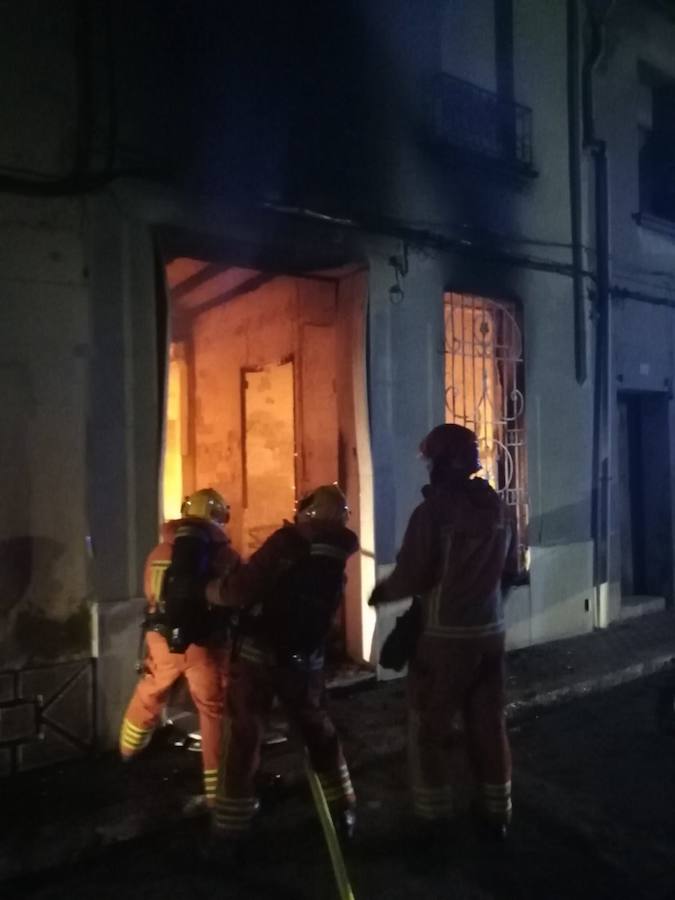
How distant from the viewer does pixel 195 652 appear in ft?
14.4

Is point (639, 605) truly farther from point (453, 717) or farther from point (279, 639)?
point (279, 639)

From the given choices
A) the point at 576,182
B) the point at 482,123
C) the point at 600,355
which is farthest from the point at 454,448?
the point at 576,182

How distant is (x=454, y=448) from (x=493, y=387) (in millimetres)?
3633

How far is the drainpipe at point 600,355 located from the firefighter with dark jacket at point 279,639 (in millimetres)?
5117

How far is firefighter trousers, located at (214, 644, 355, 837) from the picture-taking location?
388 cm

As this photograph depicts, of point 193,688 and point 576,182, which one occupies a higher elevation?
point 576,182

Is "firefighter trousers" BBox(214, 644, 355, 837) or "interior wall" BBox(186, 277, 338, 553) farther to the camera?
"interior wall" BBox(186, 277, 338, 553)

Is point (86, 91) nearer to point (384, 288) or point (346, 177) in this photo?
point (346, 177)

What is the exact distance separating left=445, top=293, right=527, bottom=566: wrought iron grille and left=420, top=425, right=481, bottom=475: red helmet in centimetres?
316

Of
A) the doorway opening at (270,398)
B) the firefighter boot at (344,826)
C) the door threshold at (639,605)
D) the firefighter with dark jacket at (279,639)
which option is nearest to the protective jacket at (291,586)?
the firefighter with dark jacket at (279,639)

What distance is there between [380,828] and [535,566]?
3915 millimetres

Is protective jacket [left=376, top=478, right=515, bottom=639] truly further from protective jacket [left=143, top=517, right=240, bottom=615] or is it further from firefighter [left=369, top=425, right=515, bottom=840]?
protective jacket [left=143, top=517, right=240, bottom=615]

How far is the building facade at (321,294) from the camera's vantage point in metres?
5.09

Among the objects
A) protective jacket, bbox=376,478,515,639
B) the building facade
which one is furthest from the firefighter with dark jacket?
the building facade
